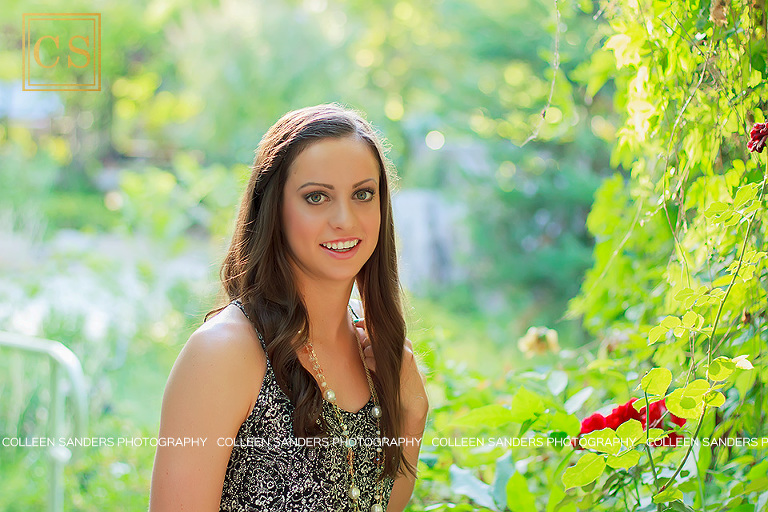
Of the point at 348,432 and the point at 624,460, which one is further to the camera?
the point at 348,432

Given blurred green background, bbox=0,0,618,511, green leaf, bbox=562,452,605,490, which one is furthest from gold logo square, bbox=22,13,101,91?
green leaf, bbox=562,452,605,490

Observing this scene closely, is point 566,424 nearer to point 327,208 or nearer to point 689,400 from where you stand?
point 689,400

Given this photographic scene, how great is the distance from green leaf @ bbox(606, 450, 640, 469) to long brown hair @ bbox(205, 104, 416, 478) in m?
0.46

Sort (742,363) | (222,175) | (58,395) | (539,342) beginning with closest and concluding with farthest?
1. (742,363)
2. (539,342)
3. (58,395)
4. (222,175)

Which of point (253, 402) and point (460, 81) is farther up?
point (460, 81)

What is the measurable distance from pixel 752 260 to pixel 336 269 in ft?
1.91

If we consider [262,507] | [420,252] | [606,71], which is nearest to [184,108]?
[420,252]

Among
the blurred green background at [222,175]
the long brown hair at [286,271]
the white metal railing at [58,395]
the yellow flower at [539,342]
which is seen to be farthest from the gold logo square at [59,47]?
the long brown hair at [286,271]

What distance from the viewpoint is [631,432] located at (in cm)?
80

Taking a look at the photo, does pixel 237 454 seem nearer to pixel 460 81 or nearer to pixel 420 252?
pixel 460 81

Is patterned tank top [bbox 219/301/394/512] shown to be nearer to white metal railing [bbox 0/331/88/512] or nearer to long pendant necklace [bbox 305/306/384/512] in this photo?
long pendant necklace [bbox 305/306/384/512]

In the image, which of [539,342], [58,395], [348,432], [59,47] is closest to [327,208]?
[348,432]

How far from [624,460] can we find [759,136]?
1.23ft

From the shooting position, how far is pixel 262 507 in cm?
105
